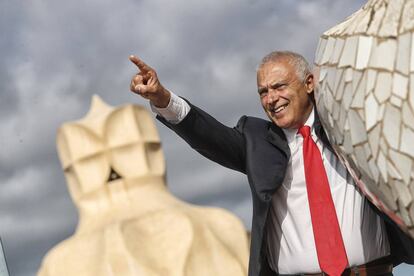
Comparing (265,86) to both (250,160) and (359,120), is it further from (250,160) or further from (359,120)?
(359,120)

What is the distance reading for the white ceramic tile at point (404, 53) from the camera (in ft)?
8.25

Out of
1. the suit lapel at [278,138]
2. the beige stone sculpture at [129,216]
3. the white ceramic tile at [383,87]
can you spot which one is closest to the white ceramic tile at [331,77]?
the white ceramic tile at [383,87]

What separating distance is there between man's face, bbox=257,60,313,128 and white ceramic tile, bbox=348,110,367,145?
0.72 metres

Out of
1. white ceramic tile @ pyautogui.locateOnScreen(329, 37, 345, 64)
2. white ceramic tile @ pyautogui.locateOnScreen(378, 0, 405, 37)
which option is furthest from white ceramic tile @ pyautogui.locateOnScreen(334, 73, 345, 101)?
white ceramic tile @ pyautogui.locateOnScreen(378, 0, 405, 37)

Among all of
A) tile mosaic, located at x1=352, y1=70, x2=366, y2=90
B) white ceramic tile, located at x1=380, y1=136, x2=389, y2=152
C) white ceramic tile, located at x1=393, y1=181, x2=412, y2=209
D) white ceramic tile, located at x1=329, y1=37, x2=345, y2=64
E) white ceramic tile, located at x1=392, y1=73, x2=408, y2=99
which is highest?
white ceramic tile, located at x1=329, y1=37, x2=345, y2=64

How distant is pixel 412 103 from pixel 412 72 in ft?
0.33

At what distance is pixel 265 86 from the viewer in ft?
11.4

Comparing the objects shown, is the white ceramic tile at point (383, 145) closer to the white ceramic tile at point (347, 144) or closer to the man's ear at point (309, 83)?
the white ceramic tile at point (347, 144)

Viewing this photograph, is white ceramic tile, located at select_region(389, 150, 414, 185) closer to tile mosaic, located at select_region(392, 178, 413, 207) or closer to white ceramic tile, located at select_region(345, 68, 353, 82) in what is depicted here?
tile mosaic, located at select_region(392, 178, 413, 207)

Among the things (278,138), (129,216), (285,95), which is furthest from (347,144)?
(129,216)

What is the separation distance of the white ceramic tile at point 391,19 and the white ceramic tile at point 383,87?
140 millimetres

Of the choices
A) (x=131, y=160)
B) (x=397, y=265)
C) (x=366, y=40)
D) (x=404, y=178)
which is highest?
(x=131, y=160)

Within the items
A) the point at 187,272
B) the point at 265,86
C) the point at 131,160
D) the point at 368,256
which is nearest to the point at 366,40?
the point at 265,86

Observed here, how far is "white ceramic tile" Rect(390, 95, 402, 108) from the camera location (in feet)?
8.28
